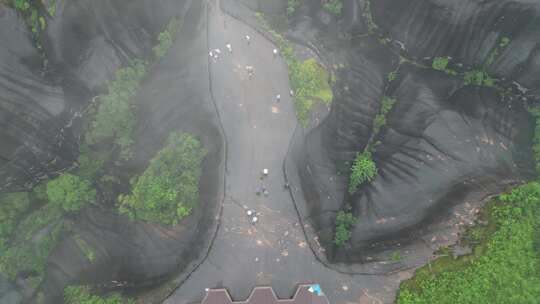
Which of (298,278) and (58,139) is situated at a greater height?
(58,139)

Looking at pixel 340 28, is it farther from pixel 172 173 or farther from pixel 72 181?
pixel 72 181

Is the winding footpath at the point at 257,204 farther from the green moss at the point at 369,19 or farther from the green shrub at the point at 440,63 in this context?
the green shrub at the point at 440,63

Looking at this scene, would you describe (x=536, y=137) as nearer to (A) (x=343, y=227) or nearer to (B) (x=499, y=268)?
(B) (x=499, y=268)

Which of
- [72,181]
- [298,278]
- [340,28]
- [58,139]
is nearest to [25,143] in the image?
[58,139]

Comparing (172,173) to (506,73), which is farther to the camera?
(506,73)

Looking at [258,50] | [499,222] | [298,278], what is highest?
[258,50]

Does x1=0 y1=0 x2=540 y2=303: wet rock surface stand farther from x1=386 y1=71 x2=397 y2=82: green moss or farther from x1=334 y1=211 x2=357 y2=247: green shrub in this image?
x1=334 y1=211 x2=357 y2=247: green shrub

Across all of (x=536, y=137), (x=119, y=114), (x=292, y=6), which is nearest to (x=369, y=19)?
(x=292, y=6)

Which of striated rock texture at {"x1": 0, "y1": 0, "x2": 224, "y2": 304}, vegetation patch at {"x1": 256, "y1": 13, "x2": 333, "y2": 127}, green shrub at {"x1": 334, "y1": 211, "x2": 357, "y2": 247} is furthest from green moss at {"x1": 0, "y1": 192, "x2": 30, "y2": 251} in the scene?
green shrub at {"x1": 334, "y1": 211, "x2": 357, "y2": 247}
